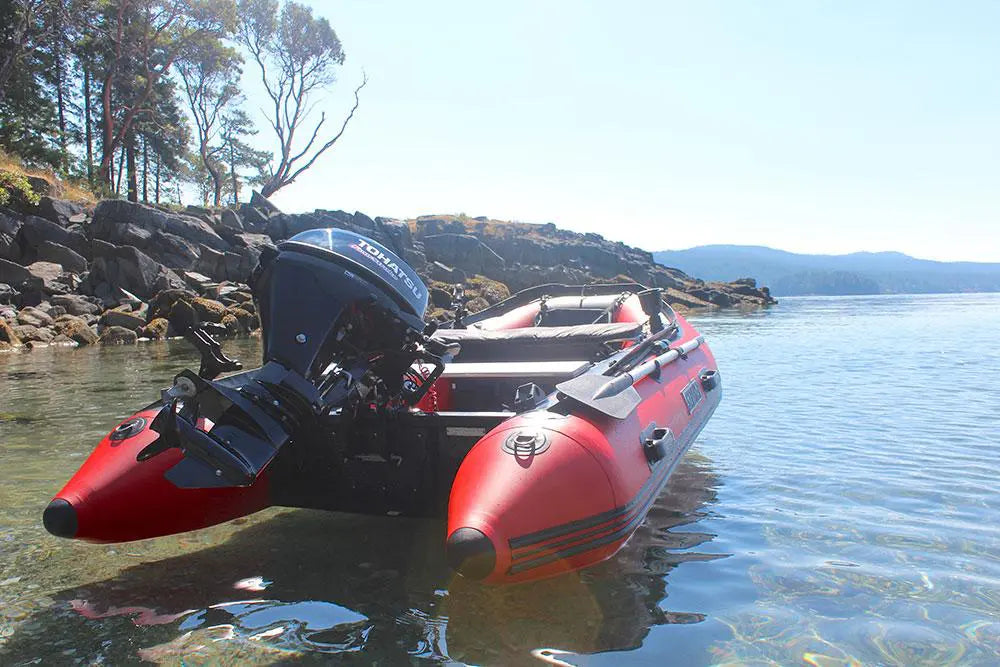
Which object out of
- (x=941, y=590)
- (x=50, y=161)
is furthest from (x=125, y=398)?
(x=50, y=161)

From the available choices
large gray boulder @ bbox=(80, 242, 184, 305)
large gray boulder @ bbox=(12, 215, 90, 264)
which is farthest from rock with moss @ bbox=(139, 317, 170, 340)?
large gray boulder @ bbox=(12, 215, 90, 264)

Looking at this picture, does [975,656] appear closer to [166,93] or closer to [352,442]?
[352,442]

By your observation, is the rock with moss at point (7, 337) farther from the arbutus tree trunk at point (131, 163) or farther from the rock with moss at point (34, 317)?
the arbutus tree trunk at point (131, 163)

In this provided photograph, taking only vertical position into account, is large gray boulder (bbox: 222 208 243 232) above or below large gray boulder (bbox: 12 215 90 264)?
above

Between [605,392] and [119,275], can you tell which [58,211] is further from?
[605,392]

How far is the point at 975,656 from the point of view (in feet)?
9.44

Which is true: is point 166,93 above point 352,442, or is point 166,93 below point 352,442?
above

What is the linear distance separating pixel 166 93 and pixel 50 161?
8357 millimetres

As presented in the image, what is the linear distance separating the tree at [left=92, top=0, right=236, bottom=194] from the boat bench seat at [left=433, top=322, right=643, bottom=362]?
26.4 meters

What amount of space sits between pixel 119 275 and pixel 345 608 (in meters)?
20.1

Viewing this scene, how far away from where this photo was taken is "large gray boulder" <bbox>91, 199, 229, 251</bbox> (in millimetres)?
21995

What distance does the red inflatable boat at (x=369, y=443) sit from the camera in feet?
10.1

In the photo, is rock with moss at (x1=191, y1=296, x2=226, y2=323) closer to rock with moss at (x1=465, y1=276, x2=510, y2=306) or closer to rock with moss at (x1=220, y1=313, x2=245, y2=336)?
rock with moss at (x1=220, y1=313, x2=245, y2=336)

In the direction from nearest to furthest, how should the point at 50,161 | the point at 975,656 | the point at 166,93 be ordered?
the point at 975,656, the point at 50,161, the point at 166,93
